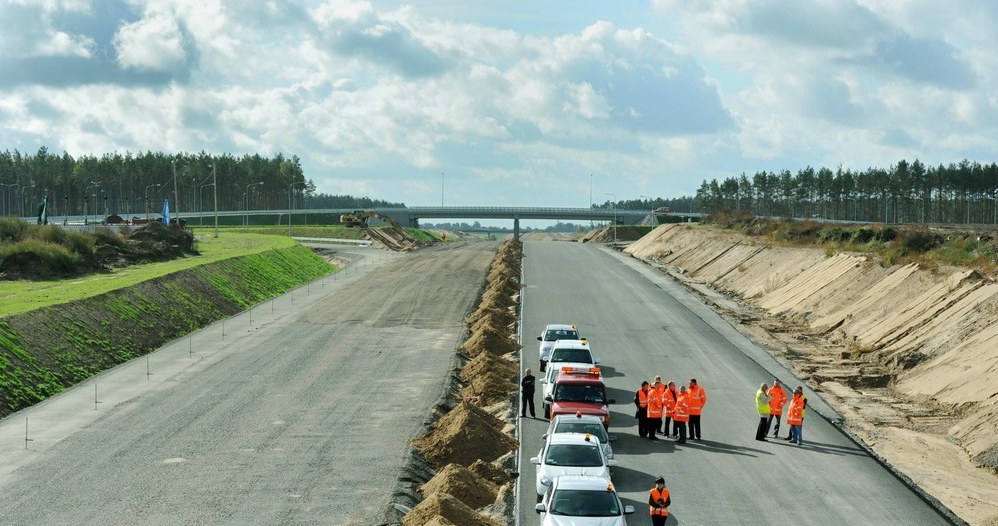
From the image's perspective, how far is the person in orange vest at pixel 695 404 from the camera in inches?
1115

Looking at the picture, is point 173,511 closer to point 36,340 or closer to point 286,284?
point 36,340

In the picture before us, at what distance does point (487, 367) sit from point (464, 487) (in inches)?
611

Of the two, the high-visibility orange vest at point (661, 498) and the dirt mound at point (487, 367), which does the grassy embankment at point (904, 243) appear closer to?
the dirt mound at point (487, 367)

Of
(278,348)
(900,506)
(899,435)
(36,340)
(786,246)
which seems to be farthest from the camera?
(786,246)

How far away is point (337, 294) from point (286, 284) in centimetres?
1171

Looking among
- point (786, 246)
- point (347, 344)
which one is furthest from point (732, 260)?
point (347, 344)

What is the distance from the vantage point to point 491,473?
995 inches

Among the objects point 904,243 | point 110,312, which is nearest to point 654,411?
point 110,312

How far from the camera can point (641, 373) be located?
40.0 meters

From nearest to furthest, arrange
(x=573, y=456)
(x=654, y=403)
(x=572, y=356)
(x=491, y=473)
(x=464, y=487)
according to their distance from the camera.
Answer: (x=573, y=456) → (x=464, y=487) → (x=491, y=473) → (x=654, y=403) → (x=572, y=356)

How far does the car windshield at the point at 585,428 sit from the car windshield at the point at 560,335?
16279mm

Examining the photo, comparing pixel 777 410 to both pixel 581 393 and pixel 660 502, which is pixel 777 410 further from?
pixel 660 502

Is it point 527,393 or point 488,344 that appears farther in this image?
point 488,344

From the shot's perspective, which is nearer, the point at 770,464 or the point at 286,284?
the point at 770,464
